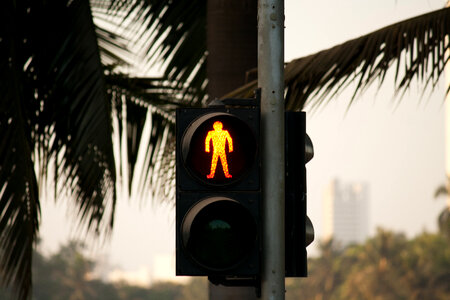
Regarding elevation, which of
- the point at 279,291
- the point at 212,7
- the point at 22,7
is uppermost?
the point at 22,7

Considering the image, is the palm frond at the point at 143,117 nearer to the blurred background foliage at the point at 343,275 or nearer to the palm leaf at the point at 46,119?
the palm leaf at the point at 46,119

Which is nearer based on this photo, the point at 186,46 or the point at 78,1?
the point at 78,1

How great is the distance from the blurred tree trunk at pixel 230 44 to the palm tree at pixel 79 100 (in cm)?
146

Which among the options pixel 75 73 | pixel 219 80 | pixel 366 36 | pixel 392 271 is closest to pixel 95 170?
pixel 75 73

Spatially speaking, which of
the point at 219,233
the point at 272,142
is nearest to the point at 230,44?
the point at 272,142

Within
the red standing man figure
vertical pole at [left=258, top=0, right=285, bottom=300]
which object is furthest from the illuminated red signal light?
vertical pole at [left=258, top=0, right=285, bottom=300]

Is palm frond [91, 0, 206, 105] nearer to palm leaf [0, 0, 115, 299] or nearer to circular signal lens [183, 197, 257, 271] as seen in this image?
palm leaf [0, 0, 115, 299]

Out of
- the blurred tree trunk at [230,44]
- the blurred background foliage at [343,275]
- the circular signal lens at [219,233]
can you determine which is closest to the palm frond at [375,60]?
the blurred tree trunk at [230,44]

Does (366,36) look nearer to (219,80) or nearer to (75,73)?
(219,80)

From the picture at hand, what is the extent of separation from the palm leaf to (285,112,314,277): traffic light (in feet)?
17.2

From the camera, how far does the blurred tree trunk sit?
8000 mm

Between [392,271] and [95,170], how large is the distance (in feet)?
307

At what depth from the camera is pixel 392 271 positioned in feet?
331

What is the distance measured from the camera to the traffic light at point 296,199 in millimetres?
4863
